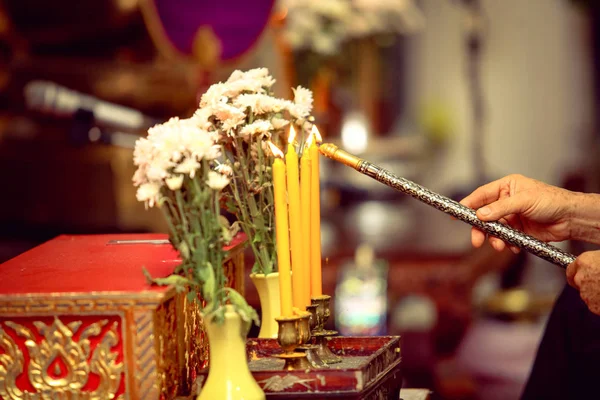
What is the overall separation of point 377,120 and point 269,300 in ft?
22.0

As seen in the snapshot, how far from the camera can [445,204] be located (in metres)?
1.33

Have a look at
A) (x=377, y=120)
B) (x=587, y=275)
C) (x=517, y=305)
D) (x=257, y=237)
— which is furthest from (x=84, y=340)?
(x=377, y=120)

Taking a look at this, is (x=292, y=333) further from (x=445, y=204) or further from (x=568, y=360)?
(x=568, y=360)

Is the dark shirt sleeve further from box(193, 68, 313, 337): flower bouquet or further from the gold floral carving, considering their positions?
the gold floral carving

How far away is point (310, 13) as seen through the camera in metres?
5.14

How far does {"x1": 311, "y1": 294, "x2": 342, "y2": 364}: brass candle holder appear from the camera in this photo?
1269mm

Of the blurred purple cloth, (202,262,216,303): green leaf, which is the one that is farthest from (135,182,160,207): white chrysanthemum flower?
the blurred purple cloth

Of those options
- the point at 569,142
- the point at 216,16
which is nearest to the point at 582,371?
the point at 216,16

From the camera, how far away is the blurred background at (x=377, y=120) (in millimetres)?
3514

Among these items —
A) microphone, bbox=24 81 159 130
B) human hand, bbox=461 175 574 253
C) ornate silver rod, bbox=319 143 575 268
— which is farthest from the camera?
microphone, bbox=24 81 159 130

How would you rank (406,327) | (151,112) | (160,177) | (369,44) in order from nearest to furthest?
1. (160,177)
2. (406,327)
3. (151,112)
4. (369,44)

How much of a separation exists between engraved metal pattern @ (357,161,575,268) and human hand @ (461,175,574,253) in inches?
7.6

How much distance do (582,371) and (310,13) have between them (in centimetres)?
362

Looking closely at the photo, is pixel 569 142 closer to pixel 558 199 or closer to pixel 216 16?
pixel 216 16
